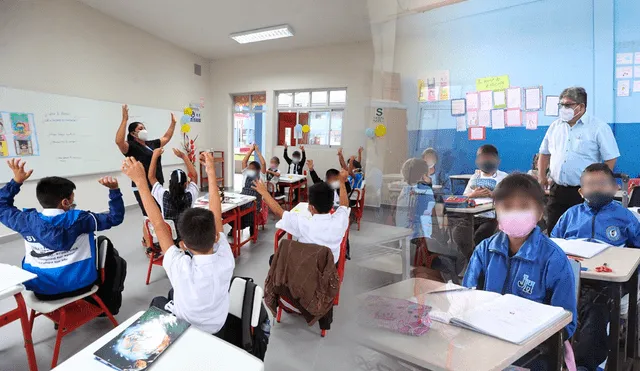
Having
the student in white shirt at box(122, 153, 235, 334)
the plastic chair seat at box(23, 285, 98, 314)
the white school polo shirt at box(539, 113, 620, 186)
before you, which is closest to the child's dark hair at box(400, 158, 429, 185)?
the white school polo shirt at box(539, 113, 620, 186)

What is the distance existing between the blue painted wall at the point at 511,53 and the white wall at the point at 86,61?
459 cm

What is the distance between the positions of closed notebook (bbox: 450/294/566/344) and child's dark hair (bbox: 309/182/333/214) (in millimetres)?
1223

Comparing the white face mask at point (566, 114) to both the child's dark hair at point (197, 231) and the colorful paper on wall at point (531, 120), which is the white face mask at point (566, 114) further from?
the child's dark hair at point (197, 231)

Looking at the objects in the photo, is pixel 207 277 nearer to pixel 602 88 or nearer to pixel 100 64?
pixel 602 88

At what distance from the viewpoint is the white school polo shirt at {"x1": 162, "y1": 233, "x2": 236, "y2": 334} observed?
119 cm

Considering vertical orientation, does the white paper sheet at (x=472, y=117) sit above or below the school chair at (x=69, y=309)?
above

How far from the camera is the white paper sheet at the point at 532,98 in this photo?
81 centimetres

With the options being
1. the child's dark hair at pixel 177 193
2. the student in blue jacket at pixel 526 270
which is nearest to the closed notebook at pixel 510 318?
the student in blue jacket at pixel 526 270

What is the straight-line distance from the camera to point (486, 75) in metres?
0.80

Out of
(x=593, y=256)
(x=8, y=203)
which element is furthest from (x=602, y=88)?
(x=8, y=203)

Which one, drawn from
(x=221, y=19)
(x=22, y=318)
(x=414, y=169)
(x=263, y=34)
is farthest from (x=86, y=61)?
(x=414, y=169)

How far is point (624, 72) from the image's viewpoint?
0.85 meters

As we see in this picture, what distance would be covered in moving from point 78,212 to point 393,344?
5.81ft

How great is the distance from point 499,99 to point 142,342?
1079mm
